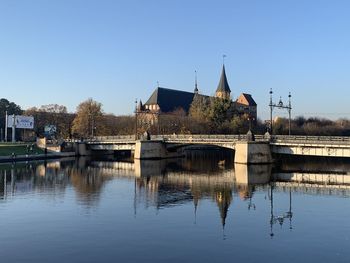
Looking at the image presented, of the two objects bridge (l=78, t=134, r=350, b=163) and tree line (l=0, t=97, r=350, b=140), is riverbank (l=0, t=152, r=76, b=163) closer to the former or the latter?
bridge (l=78, t=134, r=350, b=163)

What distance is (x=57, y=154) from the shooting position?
93500 millimetres

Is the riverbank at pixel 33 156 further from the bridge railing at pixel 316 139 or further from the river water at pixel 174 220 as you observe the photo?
the bridge railing at pixel 316 139

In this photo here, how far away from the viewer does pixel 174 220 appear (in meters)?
30.2

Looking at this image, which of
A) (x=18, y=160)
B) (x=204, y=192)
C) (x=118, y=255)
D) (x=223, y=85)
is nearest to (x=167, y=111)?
(x=223, y=85)

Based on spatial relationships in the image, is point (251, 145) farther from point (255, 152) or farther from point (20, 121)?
point (20, 121)

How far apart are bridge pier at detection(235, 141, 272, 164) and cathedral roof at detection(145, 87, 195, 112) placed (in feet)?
257

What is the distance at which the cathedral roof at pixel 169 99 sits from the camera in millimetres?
150500

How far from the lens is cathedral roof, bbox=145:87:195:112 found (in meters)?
150

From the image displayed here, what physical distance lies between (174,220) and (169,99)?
409ft

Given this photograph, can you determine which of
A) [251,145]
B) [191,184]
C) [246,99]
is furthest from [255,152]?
[246,99]

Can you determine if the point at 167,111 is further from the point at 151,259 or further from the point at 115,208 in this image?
the point at 151,259

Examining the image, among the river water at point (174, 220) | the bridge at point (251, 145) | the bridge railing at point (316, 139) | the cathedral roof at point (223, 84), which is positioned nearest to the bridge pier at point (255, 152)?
the bridge at point (251, 145)

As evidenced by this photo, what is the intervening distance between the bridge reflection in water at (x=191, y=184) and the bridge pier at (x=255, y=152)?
119 inches

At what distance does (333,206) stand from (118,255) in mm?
21128
